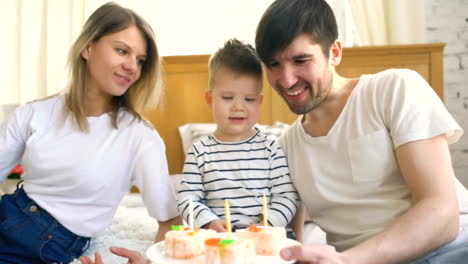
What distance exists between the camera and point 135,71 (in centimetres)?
162

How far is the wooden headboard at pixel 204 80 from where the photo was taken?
2.90 meters

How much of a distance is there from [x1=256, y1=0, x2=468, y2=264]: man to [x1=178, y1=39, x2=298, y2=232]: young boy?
0.07m

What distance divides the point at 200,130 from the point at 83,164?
4.29ft

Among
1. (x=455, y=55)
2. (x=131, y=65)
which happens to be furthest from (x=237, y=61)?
(x=455, y=55)

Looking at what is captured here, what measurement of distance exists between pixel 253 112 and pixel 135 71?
1.52ft

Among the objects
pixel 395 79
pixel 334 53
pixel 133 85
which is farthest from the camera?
pixel 133 85

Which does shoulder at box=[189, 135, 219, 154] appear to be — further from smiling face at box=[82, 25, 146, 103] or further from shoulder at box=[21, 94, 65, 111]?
shoulder at box=[21, 94, 65, 111]

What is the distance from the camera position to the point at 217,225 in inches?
50.5

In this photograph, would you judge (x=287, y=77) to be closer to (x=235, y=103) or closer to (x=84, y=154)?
(x=235, y=103)

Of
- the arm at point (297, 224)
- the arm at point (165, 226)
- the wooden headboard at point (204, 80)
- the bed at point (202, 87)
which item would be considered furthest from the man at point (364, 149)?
the wooden headboard at point (204, 80)

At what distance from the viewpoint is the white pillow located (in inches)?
102

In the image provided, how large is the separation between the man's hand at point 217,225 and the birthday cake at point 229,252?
307 mm

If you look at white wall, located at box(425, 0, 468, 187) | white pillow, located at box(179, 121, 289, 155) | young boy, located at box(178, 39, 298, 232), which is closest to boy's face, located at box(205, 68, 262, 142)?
young boy, located at box(178, 39, 298, 232)

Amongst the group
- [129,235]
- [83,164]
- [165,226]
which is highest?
[83,164]
